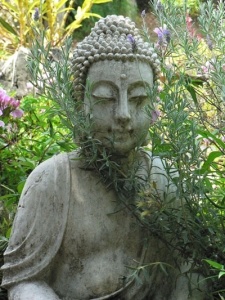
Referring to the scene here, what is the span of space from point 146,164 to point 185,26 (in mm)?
495

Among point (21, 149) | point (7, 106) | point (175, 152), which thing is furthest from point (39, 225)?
point (21, 149)

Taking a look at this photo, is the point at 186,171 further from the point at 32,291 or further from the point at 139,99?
the point at 32,291

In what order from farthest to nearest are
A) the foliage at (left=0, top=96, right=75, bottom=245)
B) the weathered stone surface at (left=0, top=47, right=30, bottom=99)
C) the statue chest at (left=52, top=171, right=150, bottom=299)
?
1. the weathered stone surface at (left=0, top=47, right=30, bottom=99)
2. the foliage at (left=0, top=96, right=75, bottom=245)
3. the statue chest at (left=52, top=171, right=150, bottom=299)

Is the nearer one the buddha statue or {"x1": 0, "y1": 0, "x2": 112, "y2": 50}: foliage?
the buddha statue

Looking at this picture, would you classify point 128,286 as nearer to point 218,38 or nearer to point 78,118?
point 78,118

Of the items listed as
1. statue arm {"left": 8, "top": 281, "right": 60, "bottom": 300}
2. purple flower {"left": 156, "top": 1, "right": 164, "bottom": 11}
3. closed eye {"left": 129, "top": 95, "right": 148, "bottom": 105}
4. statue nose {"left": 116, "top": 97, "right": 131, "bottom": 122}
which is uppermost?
purple flower {"left": 156, "top": 1, "right": 164, "bottom": 11}

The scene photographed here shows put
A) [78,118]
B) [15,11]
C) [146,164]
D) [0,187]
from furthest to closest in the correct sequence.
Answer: [15,11]
[0,187]
[146,164]
[78,118]

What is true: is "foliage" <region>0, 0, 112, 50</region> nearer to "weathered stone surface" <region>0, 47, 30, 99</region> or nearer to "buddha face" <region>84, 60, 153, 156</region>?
"weathered stone surface" <region>0, 47, 30, 99</region>

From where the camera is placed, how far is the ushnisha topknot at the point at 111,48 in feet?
8.32

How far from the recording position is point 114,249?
2.68 metres

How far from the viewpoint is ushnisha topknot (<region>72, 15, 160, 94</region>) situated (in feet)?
8.32

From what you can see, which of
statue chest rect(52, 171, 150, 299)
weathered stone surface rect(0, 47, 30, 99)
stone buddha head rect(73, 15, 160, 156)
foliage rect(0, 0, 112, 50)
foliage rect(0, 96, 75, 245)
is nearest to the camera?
stone buddha head rect(73, 15, 160, 156)

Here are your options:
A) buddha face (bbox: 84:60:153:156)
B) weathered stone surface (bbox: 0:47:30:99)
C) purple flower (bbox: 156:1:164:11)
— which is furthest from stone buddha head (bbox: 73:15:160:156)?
weathered stone surface (bbox: 0:47:30:99)

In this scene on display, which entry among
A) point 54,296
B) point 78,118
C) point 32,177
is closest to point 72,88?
point 78,118
